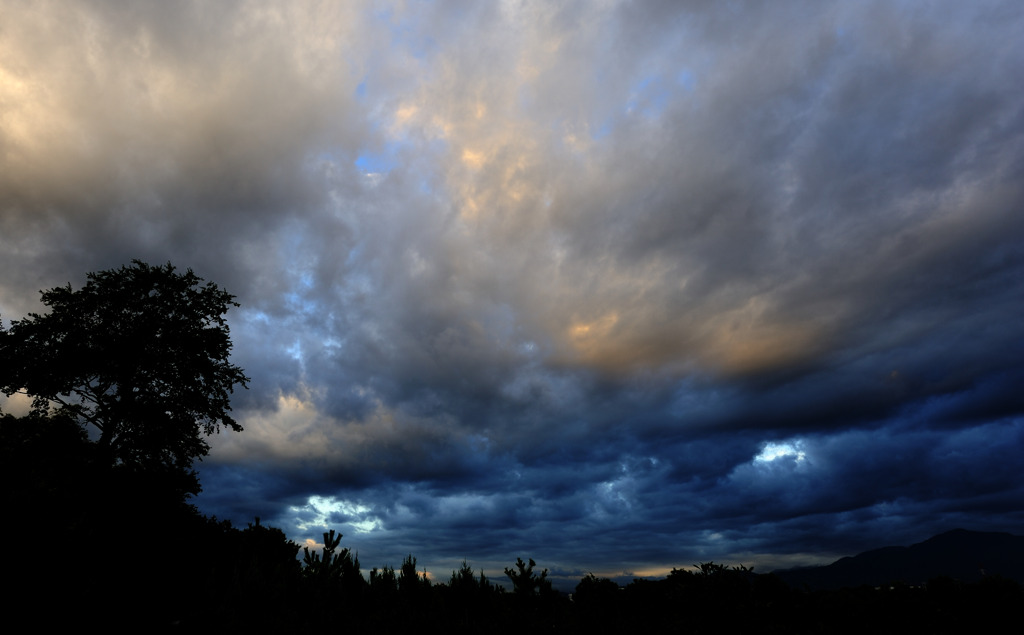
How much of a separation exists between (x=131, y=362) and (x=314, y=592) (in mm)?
29956

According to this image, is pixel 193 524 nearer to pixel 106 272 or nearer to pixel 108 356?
pixel 108 356

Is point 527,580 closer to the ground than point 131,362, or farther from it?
closer to the ground

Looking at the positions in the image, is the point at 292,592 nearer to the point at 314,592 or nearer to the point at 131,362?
the point at 314,592

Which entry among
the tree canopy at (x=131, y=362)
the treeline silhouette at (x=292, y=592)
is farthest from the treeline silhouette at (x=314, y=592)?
the tree canopy at (x=131, y=362)

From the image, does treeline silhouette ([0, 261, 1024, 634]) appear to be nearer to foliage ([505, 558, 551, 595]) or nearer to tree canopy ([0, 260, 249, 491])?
foliage ([505, 558, 551, 595])

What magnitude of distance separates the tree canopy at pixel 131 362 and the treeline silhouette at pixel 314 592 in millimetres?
19944

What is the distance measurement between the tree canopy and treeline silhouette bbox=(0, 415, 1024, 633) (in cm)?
1994

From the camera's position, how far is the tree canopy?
29.5 meters

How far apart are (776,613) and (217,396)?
3420 centimetres

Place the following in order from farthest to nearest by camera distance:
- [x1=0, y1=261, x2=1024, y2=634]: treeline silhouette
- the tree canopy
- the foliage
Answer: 1. the tree canopy
2. the foliage
3. [x1=0, y1=261, x2=1024, y2=634]: treeline silhouette

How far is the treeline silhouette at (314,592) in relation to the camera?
19.1 feet

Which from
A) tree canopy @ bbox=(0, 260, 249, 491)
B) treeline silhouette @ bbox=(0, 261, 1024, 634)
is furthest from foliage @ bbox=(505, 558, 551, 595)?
tree canopy @ bbox=(0, 260, 249, 491)

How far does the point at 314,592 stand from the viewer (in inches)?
325

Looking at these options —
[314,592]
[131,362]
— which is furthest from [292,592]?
[131,362]
